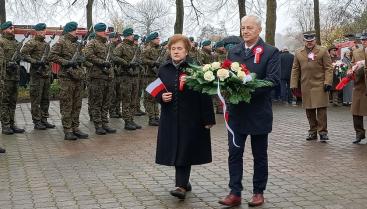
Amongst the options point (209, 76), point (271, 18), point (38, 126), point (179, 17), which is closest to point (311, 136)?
point (209, 76)

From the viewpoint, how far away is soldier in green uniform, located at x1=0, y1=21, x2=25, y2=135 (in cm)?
1145

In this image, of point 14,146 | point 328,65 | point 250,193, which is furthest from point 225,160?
point 14,146

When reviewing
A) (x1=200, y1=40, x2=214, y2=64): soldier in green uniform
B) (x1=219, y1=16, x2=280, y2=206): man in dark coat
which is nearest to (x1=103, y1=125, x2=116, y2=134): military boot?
(x1=200, y1=40, x2=214, y2=64): soldier in green uniform

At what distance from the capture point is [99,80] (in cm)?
1182

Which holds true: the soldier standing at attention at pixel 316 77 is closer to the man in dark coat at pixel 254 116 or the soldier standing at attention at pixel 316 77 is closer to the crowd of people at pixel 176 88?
the crowd of people at pixel 176 88

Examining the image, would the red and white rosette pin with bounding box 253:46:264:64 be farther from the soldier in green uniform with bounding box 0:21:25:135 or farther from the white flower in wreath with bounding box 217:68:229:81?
the soldier in green uniform with bounding box 0:21:25:135

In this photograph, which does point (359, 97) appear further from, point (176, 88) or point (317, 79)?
point (176, 88)

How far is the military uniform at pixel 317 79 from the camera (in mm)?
10383

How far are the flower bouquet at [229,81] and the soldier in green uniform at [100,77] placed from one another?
5.88m

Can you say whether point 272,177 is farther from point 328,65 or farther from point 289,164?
point 328,65

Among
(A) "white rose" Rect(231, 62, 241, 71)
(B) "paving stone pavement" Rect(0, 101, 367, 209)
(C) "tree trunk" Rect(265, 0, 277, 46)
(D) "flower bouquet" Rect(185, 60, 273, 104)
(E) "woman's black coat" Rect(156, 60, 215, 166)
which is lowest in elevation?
(B) "paving stone pavement" Rect(0, 101, 367, 209)

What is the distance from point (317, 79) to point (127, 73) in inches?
166

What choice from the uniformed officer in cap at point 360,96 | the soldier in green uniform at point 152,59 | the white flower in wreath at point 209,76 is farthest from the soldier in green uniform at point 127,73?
the white flower in wreath at point 209,76

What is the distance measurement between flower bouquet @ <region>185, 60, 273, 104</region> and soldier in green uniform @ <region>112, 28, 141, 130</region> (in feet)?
22.0
